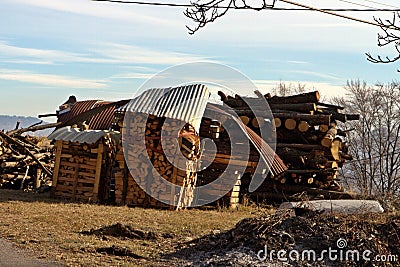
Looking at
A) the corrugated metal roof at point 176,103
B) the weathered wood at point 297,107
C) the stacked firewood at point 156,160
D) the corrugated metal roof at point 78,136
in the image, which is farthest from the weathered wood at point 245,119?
the corrugated metal roof at point 78,136

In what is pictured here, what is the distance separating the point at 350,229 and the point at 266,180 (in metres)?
10.2

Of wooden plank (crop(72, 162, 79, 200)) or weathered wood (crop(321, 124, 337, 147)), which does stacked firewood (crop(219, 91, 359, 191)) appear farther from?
wooden plank (crop(72, 162, 79, 200))

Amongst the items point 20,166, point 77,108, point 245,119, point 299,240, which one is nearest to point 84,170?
point 20,166

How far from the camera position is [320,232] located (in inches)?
382

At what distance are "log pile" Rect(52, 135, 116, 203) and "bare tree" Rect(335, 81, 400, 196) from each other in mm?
21853

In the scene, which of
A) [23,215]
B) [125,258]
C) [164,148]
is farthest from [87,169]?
[125,258]

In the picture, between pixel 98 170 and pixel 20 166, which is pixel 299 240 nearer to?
pixel 98 170

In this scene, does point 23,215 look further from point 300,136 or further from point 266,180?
point 300,136

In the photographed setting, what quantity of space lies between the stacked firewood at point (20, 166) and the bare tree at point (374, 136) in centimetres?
2067

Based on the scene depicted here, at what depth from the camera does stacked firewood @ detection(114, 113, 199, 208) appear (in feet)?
53.8

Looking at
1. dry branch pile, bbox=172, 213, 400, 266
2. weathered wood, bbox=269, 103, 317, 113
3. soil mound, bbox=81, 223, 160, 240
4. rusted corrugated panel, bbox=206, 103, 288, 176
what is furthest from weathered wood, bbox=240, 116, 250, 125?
dry branch pile, bbox=172, 213, 400, 266

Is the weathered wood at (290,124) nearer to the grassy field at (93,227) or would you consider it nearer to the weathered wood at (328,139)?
the weathered wood at (328,139)

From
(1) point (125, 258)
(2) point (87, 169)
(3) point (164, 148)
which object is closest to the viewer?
(1) point (125, 258)

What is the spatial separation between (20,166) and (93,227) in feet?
32.1
